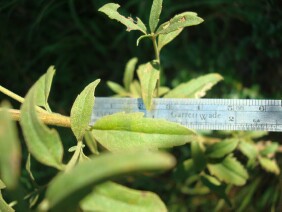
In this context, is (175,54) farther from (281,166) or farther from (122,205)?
(122,205)

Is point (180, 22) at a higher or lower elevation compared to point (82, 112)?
higher

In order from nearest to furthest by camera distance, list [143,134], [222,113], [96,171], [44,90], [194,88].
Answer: [96,171], [143,134], [44,90], [222,113], [194,88]

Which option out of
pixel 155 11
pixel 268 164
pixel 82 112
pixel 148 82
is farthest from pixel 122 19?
pixel 268 164

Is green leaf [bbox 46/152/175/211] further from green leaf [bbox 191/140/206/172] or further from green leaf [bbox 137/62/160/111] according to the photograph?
green leaf [bbox 191/140/206/172]

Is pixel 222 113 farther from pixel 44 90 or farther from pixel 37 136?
pixel 37 136

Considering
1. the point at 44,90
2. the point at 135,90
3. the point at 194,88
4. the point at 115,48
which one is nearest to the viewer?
the point at 44,90

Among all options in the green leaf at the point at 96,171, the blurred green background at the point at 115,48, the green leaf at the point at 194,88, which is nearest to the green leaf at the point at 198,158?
the green leaf at the point at 194,88

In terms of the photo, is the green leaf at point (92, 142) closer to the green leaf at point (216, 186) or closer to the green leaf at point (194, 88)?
the green leaf at point (194, 88)
